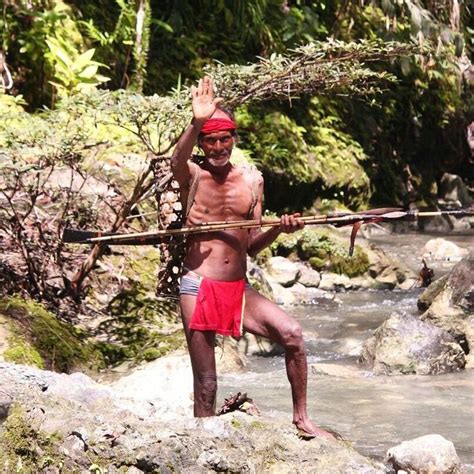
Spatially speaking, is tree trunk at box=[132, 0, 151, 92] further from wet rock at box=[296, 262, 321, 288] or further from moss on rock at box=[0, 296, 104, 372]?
moss on rock at box=[0, 296, 104, 372]

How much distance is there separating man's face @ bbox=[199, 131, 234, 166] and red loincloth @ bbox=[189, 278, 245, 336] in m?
0.59

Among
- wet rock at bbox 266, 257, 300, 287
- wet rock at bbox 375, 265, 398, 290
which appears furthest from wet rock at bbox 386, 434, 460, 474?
wet rock at bbox 375, 265, 398, 290

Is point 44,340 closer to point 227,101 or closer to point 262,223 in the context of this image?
point 227,101

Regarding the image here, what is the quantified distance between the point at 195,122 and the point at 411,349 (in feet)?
13.8

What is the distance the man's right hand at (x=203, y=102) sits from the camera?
15.6 ft

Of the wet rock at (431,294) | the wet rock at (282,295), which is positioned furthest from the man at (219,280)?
the wet rock at (282,295)

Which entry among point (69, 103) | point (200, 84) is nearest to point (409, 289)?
point (69, 103)

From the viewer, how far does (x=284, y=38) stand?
15.3 metres

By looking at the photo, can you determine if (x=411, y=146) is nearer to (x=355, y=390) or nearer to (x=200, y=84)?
(x=355, y=390)

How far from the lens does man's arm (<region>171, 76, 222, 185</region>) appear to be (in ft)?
15.6

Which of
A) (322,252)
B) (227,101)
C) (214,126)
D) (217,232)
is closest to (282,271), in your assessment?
(322,252)

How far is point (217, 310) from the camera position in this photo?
16.6 feet

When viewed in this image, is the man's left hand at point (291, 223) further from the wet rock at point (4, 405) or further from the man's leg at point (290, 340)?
the wet rock at point (4, 405)

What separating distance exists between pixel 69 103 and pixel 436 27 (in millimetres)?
8391
